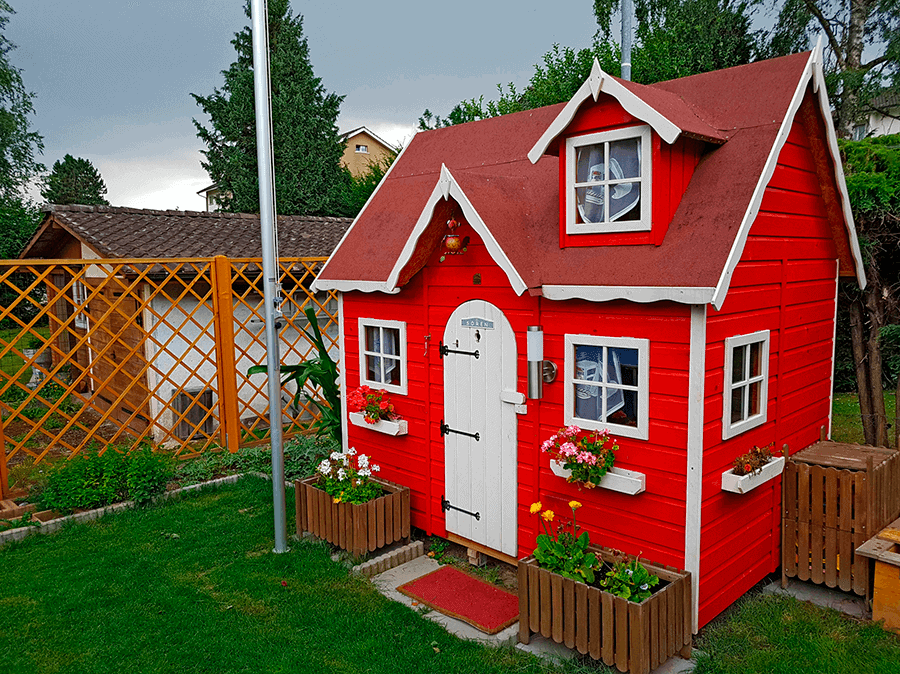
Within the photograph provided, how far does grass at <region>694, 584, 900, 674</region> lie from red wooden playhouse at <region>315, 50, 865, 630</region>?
0.19 metres

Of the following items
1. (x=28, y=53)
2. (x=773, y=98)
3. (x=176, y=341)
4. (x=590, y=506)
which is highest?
(x=28, y=53)

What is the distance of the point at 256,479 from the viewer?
25.0 feet

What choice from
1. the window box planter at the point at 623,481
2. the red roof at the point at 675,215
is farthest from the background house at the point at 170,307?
the window box planter at the point at 623,481

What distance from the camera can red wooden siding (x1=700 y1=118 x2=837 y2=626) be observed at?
13.6ft

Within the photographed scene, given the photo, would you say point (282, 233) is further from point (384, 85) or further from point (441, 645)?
point (384, 85)

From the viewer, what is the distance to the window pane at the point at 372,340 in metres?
6.15

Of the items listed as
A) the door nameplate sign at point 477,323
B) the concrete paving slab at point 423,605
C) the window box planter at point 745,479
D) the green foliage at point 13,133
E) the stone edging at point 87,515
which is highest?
the green foliage at point 13,133

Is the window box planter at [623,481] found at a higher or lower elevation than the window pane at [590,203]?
lower

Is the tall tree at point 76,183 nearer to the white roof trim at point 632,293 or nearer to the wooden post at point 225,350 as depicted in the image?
the wooden post at point 225,350

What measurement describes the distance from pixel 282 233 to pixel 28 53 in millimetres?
15901

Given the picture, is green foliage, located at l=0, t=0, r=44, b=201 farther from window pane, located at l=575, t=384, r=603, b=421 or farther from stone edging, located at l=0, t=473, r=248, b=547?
window pane, located at l=575, t=384, r=603, b=421

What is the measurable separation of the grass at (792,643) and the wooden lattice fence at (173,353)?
5.25 metres

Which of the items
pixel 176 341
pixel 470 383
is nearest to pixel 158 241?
pixel 176 341

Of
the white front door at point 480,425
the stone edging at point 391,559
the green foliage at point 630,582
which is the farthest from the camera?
the stone edging at point 391,559
